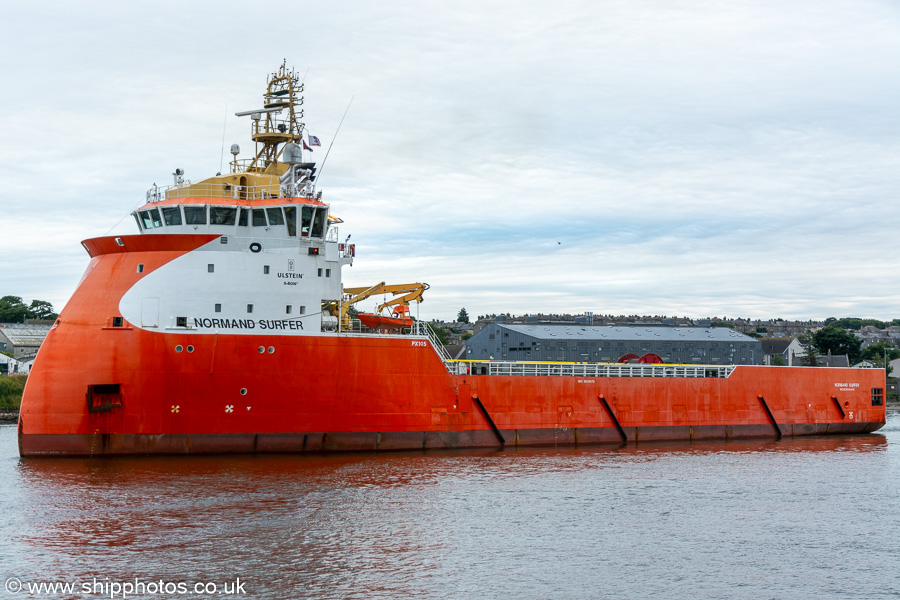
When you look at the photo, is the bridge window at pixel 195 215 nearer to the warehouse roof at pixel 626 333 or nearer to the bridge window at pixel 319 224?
the bridge window at pixel 319 224

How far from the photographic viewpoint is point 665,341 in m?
54.9

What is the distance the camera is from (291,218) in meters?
26.3

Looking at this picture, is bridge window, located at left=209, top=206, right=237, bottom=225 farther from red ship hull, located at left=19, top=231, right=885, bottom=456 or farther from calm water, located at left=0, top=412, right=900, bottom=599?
calm water, located at left=0, top=412, right=900, bottom=599

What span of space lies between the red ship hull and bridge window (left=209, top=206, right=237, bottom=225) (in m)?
1.10

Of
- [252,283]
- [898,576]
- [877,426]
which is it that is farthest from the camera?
[877,426]

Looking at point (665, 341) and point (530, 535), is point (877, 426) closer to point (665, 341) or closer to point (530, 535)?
point (665, 341)

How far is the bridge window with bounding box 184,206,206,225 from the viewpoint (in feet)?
83.9

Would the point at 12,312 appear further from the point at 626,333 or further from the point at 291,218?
the point at 291,218

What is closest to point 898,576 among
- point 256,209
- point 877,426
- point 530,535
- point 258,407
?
point 530,535

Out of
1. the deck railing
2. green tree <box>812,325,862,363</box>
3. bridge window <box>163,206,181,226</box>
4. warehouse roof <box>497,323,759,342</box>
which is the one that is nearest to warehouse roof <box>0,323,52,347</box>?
warehouse roof <box>497,323,759,342</box>

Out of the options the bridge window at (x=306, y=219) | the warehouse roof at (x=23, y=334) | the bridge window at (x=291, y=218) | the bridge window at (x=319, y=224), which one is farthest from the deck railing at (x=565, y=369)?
the warehouse roof at (x=23, y=334)

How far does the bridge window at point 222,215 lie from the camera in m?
25.6

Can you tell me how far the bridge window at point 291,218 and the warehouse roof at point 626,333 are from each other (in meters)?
30.1

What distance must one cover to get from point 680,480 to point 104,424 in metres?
16.2
